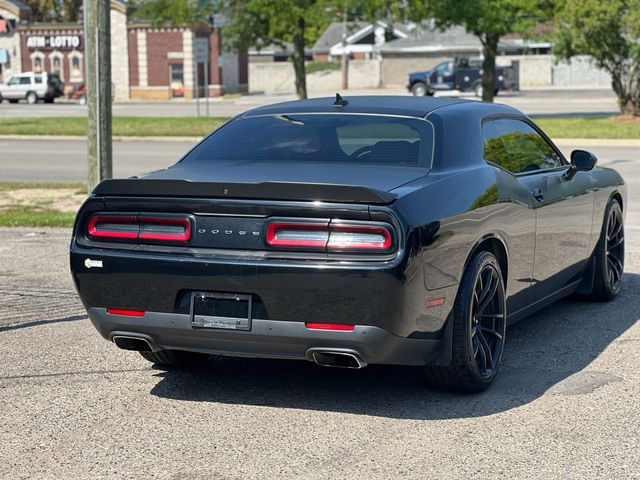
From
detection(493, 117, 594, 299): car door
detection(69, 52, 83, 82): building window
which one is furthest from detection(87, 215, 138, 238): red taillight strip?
detection(69, 52, 83, 82): building window

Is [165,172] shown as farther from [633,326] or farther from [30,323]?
[633,326]

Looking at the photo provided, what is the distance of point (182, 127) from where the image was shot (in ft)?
113

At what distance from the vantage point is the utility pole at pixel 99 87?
13.7 metres

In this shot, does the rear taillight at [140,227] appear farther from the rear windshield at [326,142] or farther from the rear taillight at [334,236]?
the rear windshield at [326,142]

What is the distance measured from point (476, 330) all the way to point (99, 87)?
29.0 ft

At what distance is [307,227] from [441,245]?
0.72 metres

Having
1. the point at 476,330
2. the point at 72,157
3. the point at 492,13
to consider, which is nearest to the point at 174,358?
the point at 476,330

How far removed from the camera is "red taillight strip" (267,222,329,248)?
5.52 metres

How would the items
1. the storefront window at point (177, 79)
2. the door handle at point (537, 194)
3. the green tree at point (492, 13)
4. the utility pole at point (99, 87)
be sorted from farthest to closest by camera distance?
the storefront window at point (177, 79) → the green tree at point (492, 13) → the utility pole at point (99, 87) → the door handle at point (537, 194)

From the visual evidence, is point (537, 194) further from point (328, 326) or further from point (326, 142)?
point (328, 326)

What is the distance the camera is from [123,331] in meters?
5.97

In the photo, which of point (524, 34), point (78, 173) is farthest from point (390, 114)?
point (524, 34)

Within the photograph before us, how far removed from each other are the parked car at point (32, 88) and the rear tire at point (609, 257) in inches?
2445

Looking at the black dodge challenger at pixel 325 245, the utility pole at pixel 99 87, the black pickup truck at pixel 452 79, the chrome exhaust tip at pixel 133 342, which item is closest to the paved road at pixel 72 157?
the utility pole at pixel 99 87
